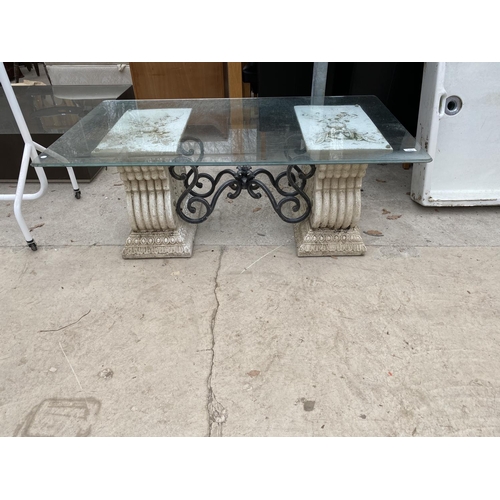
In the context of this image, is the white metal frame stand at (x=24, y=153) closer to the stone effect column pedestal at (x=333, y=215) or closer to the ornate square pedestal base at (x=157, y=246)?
the ornate square pedestal base at (x=157, y=246)

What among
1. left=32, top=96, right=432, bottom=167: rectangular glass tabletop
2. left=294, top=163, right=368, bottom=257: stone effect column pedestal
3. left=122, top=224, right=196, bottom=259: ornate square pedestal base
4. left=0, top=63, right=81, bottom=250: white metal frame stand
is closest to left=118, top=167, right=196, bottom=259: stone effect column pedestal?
left=122, top=224, right=196, bottom=259: ornate square pedestal base

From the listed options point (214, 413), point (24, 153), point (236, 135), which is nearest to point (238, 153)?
point (236, 135)

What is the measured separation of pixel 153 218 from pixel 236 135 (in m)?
0.75

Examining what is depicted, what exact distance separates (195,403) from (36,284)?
1.34 m

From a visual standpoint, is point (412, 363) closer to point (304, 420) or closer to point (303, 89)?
point (304, 420)

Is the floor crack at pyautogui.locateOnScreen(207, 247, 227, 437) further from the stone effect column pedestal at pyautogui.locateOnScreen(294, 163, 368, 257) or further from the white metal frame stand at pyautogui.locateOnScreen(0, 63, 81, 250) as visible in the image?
the white metal frame stand at pyautogui.locateOnScreen(0, 63, 81, 250)

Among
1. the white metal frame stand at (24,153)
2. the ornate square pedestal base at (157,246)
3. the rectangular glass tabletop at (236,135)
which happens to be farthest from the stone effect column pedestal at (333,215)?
the white metal frame stand at (24,153)

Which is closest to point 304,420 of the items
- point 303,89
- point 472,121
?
point 472,121

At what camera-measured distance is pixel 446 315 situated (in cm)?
208

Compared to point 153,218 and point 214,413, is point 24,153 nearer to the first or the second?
point 153,218

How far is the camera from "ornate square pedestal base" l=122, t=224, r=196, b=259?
2.53m

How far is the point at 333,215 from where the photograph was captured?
2453mm

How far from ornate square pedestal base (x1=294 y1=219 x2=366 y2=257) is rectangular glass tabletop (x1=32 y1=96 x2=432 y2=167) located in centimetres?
63

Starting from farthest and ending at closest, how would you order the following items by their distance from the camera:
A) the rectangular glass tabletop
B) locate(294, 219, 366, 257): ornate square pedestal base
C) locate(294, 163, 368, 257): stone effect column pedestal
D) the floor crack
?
locate(294, 219, 366, 257): ornate square pedestal base → locate(294, 163, 368, 257): stone effect column pedestal → the rectangular glass tabletop → the floor crack
